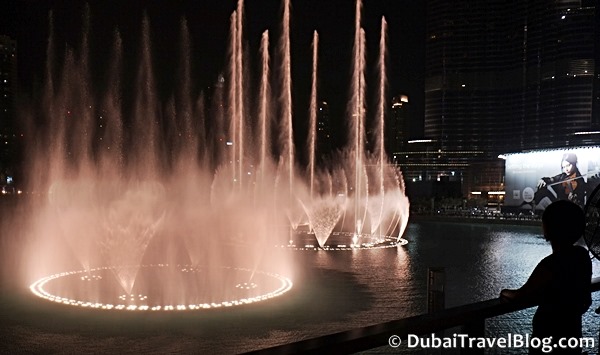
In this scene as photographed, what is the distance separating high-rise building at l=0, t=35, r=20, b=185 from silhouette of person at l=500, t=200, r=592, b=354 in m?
57.4

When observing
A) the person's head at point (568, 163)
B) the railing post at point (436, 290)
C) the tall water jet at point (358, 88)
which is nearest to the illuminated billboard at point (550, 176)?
the person's head at point (568, 163)

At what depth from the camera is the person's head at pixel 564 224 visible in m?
2.73

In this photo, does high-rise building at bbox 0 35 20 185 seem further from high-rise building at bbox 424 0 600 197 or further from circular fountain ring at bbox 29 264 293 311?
high-rise building at bbox 424 0 600 197

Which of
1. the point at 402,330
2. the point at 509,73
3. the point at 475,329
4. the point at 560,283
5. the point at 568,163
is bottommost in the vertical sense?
the point at 475,329

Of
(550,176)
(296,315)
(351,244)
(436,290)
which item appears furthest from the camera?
(550,176)

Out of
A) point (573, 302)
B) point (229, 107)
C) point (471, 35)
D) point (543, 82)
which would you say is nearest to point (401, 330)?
point (573, 302)

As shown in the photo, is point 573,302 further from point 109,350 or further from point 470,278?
point 470,278

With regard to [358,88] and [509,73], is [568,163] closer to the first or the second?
[358,88]

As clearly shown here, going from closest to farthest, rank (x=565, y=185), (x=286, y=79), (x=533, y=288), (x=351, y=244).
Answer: (x=533, y=288) < (x=351, y=244) < (x=286, y=79) < (x=565, y=185)

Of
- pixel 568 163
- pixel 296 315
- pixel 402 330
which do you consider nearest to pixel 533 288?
pixel 402 330

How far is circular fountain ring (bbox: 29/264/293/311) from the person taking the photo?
29.8ft

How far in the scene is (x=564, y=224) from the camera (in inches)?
108

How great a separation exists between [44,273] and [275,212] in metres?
17.0

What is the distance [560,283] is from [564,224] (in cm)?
30
